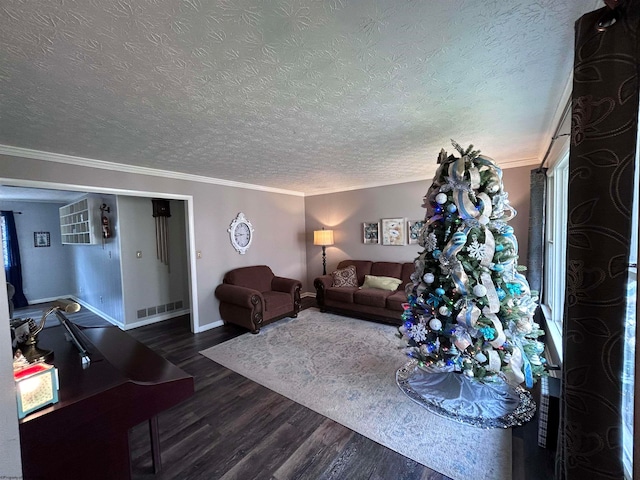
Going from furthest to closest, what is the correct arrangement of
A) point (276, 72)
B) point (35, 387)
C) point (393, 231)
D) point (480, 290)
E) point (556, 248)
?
point (393, 231)
point (556, 248)
point (480, 290)
point (276, 72)
point (35, 387)

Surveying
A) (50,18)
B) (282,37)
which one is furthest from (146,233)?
(282,37)

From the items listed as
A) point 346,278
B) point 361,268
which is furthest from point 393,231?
point 346,278

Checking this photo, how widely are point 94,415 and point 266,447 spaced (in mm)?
1122

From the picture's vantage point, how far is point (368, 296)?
416 cm

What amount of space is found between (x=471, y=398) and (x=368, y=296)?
205cm

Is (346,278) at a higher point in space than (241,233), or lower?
lower

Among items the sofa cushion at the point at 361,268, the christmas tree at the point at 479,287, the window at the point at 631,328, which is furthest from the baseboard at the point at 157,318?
the window at the point at 631,328

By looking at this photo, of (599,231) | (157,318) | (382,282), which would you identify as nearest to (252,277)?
(157,318)

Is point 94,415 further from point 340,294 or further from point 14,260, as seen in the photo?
point 14,260

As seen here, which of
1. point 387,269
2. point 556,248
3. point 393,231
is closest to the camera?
point 556,248

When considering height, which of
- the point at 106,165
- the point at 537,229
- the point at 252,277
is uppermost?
the point at 106,165

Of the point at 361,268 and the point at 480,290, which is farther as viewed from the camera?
the point at 361,268

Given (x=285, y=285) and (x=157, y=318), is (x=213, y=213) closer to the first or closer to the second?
(x=285, y=285)

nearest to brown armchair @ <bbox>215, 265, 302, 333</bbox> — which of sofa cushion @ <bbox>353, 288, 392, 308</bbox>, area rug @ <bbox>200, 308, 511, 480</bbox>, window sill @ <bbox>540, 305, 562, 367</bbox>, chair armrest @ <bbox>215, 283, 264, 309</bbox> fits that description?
chair armrest @ <bbox>215, 283, 264, 309</bbox>
